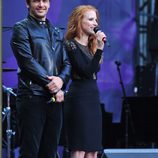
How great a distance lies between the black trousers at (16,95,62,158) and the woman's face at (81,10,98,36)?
75cm

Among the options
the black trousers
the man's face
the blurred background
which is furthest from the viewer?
the blurred background

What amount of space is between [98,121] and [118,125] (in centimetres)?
424

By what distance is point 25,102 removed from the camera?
11.0 feet

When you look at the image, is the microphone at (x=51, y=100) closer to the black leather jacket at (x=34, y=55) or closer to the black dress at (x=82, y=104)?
the black leather jacket at (x=34, y=55)

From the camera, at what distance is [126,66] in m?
8.68

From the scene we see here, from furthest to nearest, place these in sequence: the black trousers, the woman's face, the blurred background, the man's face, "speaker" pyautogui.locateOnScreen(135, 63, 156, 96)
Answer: "speaker" pyautogui.locateOnScreen(135, 63, 156, 96), the blurred background, the woman's face, the man's face, the black trousers

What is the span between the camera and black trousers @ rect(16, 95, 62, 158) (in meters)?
3.32

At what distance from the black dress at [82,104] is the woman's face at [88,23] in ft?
0.46

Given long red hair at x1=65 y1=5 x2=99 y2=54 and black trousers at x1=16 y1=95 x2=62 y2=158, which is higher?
long red hair at x1=65 y1=5 x2=99 y2=54

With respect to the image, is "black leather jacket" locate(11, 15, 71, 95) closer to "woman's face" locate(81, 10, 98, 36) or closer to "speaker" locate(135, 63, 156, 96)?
"woman's face" locate(81, 10, 98, 36)

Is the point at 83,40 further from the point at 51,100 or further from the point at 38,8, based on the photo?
the point at 51,100

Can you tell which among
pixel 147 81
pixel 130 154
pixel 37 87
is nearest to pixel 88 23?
pixel 37 87

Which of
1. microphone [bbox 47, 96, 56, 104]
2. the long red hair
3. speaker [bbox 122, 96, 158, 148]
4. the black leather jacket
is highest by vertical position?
the long red hair

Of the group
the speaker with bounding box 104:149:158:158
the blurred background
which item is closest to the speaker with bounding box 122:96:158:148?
the blurred background
